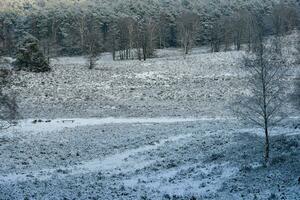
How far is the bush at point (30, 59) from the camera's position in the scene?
61500 mm

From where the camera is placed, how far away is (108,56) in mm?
88875

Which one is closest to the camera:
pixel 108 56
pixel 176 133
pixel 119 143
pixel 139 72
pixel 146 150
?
pixel 146 150

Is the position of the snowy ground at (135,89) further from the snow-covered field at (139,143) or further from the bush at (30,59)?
the bush at (30,59)

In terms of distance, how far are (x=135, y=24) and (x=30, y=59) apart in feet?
101

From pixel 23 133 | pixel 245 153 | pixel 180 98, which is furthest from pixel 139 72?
pixel 245 153

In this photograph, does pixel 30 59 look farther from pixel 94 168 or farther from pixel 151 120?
pixel 94 168

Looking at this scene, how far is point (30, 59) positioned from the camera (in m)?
62.2

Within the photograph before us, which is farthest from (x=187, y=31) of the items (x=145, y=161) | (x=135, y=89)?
(x=145, y=161)

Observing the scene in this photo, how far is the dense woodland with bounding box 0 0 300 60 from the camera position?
8075 cm

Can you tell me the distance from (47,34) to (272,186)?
8100 centimetres

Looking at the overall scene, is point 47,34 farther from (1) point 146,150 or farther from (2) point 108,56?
(1) point 146,150

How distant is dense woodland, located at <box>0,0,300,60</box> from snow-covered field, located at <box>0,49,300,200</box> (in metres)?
16.6

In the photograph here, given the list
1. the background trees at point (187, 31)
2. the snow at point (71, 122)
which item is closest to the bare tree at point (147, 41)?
the background trees at point (187, 31)

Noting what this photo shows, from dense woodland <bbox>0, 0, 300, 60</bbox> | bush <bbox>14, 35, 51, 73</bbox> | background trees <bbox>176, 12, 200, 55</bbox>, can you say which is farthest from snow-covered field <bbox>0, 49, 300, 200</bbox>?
background trees <bbox>176, 12, 200, 55</bbox>
